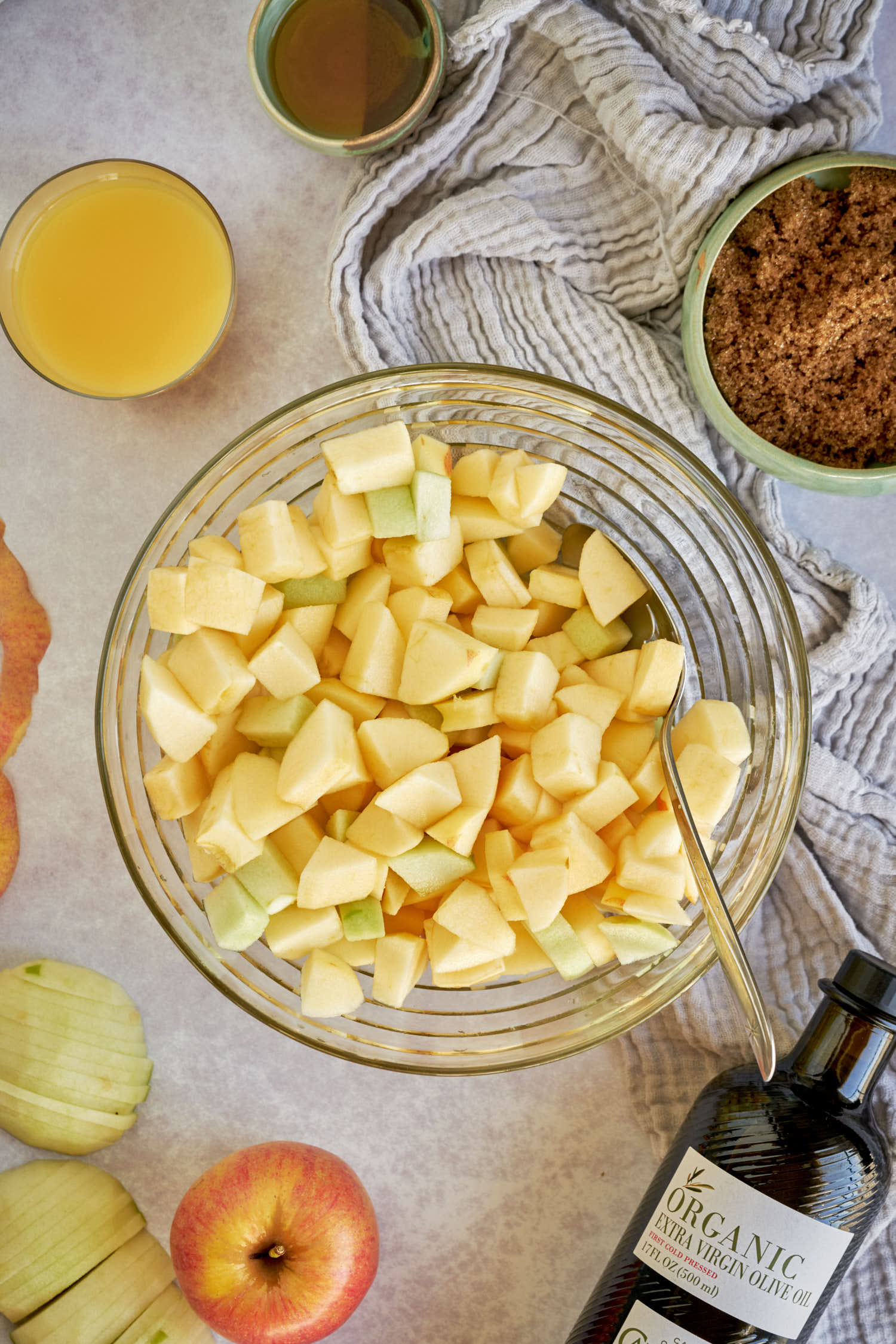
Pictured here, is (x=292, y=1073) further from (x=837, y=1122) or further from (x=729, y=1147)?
(x=837, y=1122)

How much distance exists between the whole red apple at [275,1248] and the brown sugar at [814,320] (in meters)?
1.02

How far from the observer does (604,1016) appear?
1.13 meters

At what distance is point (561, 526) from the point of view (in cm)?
119

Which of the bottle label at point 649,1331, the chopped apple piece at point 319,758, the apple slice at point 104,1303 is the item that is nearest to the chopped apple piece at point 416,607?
the chopped apple piece at point 319,758

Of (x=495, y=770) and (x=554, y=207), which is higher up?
(x=554, y=207)

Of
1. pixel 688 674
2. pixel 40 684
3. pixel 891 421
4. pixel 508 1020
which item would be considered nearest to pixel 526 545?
pixel 688 674

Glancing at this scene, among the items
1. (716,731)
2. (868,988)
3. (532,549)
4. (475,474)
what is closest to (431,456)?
(475,474)

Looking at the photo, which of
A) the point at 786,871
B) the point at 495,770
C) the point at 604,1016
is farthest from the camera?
the point at 786,871

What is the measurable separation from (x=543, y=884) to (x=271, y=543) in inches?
16.5

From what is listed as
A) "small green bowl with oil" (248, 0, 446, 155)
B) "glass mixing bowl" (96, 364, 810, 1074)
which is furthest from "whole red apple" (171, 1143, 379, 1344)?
"small green bowl with oil" (248, 0, 446, 155)

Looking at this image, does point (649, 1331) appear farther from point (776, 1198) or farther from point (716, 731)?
point (716, 731)

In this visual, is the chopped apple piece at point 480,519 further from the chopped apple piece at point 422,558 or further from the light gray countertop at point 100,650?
the light gray countertop at point 100,650

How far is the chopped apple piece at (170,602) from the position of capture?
1.01 meters

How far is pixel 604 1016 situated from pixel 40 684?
81cm
